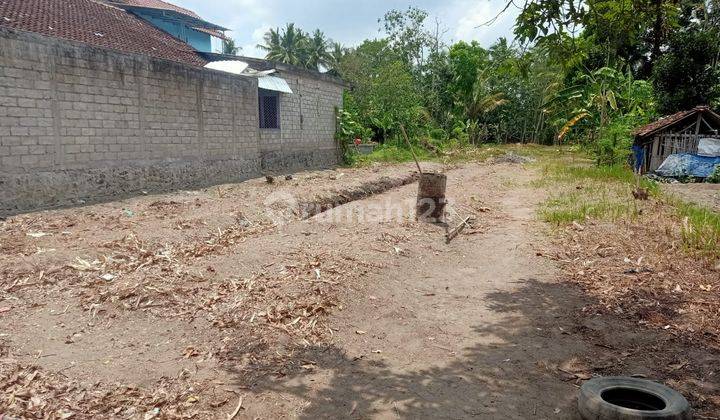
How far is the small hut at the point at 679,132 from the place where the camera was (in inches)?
563

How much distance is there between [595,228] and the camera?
25.3ft

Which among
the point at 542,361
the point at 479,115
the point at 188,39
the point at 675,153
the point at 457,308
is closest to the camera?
the point at 542,361

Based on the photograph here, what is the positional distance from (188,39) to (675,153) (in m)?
26.7

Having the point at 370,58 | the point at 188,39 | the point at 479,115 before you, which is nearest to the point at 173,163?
A: the point at 188,39

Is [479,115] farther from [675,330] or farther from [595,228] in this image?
[675,330]

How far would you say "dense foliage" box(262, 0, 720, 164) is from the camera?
16.4ft

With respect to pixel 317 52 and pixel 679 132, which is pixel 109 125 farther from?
pixel 317 52

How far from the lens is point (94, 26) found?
15773 millimetres

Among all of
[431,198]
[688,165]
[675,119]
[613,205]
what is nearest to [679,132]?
[675,119]

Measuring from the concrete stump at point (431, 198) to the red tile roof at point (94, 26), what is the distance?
10.7m

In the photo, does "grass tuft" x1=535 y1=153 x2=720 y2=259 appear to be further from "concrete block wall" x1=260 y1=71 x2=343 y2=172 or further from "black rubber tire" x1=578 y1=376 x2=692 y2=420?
"concrete block wall" x1=260 y1=71 x2=343 y2=172

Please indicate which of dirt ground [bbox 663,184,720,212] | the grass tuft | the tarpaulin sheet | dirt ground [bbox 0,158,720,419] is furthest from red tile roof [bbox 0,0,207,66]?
the tarpaulin sheet

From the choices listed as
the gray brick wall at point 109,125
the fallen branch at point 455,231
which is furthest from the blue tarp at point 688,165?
the gray brick wall at point 109,125

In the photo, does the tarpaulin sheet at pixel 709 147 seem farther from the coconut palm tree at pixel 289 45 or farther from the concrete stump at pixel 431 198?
the coconut palm tree at pixel 289 45
